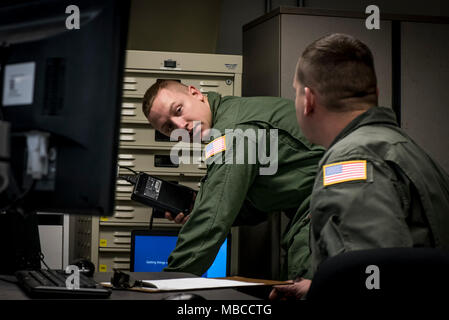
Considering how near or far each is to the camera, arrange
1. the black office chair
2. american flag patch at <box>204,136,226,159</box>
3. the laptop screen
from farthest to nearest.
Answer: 1. the laptop screen
2. american flag patch at <box>204,136,226,159</box>
3. the black office chair

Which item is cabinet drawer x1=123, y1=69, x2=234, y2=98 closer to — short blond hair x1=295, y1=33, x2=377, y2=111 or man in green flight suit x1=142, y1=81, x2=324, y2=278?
man in green flight suit x1=142, y1=81, x2=324, y2=278

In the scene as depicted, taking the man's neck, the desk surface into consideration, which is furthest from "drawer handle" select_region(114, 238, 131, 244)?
the man's neck

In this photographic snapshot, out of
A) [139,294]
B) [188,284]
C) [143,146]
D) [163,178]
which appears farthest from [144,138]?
[139,294]

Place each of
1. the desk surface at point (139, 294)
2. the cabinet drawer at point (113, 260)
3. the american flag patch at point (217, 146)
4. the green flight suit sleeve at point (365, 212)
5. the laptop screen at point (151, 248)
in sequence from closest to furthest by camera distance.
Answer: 1. the green flight suit sleeve at point (365, 212)
2. the desk surface at point (139, 294)
3. the american flag patch at point (217, 146)
4. the laptop screen at point (151, 248)
5. the cabinet drawer at point (113, 260)

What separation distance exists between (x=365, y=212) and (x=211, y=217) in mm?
693

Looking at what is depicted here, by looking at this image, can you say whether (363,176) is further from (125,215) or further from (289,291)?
(125,215)

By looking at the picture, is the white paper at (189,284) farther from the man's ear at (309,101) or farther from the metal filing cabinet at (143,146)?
the metal filing cabinet at (143,146)

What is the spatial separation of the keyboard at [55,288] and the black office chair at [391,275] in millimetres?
438

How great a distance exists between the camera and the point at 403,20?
245cm

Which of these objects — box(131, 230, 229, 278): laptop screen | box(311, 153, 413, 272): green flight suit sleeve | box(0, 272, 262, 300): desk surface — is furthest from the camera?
box(131, 230, 229, 278): laptop screen

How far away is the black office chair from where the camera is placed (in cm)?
63

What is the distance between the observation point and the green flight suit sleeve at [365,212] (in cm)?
85

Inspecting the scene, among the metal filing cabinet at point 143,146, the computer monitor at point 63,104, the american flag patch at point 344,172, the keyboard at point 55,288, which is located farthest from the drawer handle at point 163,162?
the computer monitor at point 63,104
